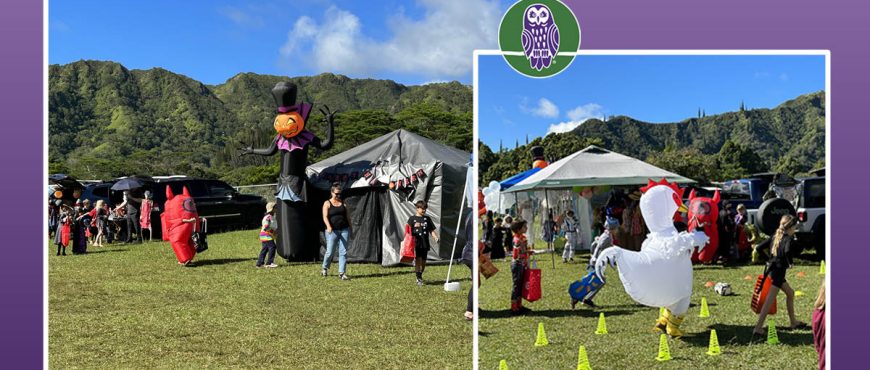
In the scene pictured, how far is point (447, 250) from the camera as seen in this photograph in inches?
564

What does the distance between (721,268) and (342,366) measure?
4741mm

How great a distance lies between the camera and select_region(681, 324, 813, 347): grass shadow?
664 cm

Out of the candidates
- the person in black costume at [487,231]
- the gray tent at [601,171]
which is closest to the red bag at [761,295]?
the gray tent at [601,171]

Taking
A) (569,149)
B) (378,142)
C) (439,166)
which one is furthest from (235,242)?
(569,149)

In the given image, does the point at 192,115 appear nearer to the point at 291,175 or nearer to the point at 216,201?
the point at 216,201

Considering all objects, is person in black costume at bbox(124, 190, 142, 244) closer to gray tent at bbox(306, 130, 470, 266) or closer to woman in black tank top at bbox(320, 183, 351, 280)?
gray tent at bbox(306, 130, 470, 266)

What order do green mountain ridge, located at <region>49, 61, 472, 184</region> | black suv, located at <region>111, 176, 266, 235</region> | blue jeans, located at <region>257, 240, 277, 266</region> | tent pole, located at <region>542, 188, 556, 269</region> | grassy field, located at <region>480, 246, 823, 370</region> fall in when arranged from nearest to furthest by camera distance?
grassy field, located at <region>480, 246, 823, 370</region>, tent pole, located at <region>542, 188, 556, 269</region>, blue jeans, located at <region>257, 240, 277, 266</region>, black suv, located at <region>111, 176, 266, 235</region>, green mountain ridge, located at <region>49, 61, 472, 184</region>

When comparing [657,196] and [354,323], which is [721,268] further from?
[354,323]

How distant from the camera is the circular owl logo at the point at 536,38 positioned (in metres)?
5.56

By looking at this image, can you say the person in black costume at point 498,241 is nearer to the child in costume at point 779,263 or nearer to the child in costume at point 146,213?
the child in costume at point 779,263

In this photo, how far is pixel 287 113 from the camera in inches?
577

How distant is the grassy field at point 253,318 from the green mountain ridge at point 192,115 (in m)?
44.9

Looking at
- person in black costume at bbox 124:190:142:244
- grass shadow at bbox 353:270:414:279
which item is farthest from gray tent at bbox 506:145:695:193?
person in black costume at bbox 124:190:142:244

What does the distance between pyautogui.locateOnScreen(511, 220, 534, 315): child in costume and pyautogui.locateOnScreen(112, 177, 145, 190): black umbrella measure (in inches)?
607
